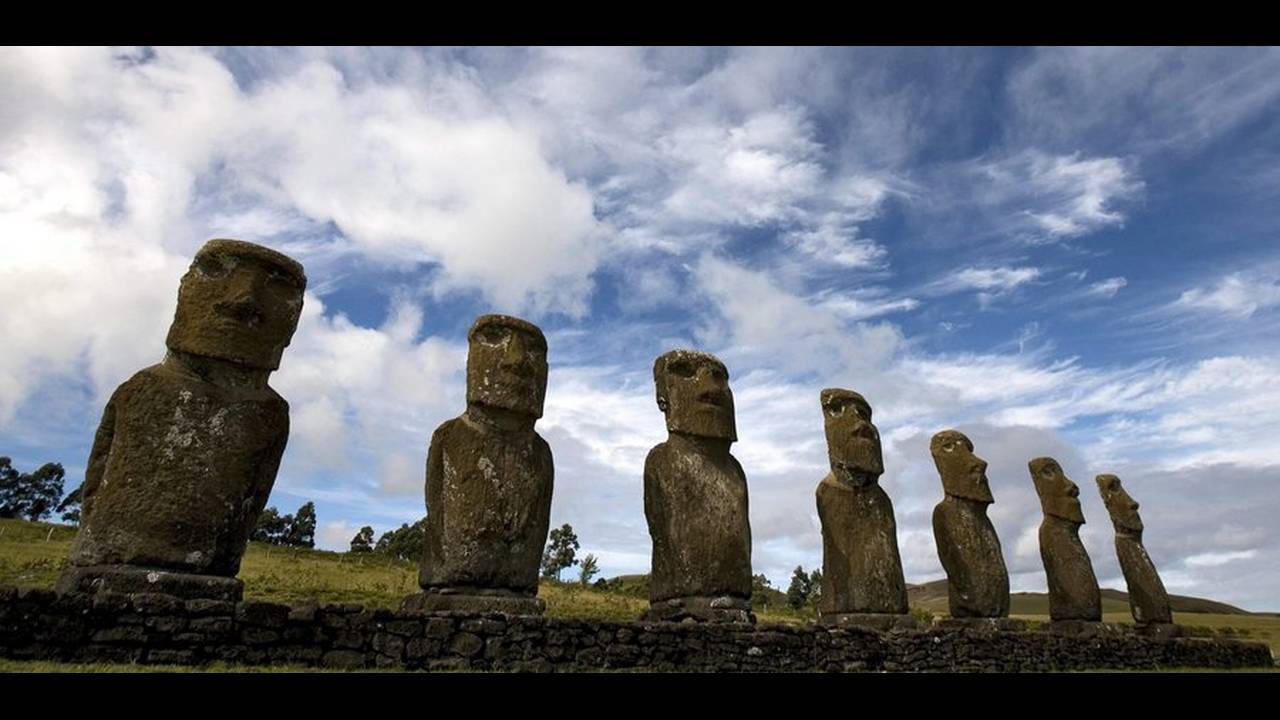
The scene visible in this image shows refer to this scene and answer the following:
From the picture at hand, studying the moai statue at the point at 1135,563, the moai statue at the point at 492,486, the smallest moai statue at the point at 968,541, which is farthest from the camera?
the moai statue at the point at 1135,563

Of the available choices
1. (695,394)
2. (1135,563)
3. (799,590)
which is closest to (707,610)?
(695,394)

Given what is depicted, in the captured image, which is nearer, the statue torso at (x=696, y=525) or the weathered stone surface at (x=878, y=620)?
the statue torso at (x=696, y=525)

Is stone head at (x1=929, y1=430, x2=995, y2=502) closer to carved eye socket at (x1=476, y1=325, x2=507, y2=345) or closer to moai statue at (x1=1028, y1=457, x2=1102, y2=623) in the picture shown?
moai statue at (x1=1028, y1=457, x2=1102, y2=623)

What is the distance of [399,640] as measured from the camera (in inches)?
317

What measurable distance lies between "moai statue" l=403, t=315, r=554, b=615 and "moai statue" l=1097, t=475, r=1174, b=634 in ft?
52.9

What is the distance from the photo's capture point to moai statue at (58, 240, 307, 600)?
7660 mm

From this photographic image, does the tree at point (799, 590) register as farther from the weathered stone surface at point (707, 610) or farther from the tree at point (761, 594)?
the weathered stone surface at point (707, 610)

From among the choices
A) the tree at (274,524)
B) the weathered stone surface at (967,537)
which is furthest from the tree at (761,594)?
the tree at (274,524)

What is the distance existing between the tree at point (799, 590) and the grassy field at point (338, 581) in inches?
35.5

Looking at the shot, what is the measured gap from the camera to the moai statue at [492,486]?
925cm

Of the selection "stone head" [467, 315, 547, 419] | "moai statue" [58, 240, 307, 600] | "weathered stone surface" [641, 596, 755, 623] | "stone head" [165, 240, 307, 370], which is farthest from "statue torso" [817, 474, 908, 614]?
"stone head" [165, 240, 307, 370]
